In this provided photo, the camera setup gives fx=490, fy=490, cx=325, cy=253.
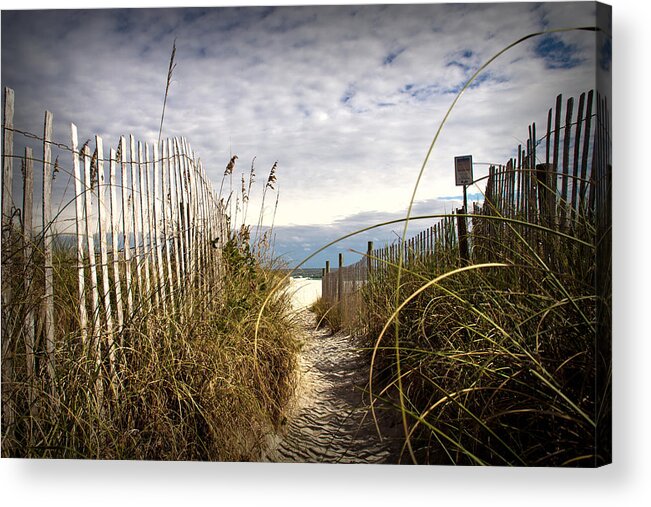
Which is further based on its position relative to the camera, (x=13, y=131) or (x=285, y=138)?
(x=285, y=138)

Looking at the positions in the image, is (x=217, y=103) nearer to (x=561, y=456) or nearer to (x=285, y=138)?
(x=285, y=138)

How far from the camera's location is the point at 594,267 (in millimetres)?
1774

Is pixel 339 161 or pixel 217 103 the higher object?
pixel 217 103

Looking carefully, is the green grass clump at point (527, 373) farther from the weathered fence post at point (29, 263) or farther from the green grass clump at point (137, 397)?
the weathered fence post at point (29, 263)

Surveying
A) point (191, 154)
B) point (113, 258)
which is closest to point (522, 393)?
point (113, 258)

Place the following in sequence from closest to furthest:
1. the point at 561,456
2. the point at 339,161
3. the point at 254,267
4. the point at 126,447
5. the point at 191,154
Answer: the point at 561,456 < the point at 126,447 < the point at 339,161 < the point at 191,154 < the point at 254,267

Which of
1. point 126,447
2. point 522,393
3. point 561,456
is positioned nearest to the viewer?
point 522,393

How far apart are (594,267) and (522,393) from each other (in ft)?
1.83

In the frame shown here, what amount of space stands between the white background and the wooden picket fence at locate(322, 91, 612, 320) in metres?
0.10

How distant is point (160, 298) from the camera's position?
212 centimetres

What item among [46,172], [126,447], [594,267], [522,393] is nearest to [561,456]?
[522,393]

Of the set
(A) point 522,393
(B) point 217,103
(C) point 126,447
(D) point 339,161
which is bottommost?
(C) point 126,447

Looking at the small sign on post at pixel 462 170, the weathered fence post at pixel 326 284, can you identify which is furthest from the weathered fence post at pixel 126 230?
the weathered fence post at pixel 326 284

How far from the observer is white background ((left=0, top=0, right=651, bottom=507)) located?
6.14 ft
